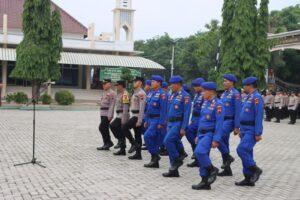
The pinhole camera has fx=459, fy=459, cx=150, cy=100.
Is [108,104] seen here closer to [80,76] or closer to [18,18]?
[80,76]

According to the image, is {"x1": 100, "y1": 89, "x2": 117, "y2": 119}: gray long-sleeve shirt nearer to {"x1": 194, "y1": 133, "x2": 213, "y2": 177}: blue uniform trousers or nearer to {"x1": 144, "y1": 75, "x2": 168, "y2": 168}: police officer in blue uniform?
{"x1": 144, "y1": 75, "x2": 168, "y2": 168}: police officer in blue uniform

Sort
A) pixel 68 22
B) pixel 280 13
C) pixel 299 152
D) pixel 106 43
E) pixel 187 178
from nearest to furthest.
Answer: pixel 187 178 → pixel 299 152 → pixel 106 43 → pixel 68 22 → pixel 280 13

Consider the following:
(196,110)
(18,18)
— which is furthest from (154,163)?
(18,18)

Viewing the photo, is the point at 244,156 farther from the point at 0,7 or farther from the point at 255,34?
the point at 0,7

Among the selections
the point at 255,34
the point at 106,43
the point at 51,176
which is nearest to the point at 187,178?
the point at 51,176

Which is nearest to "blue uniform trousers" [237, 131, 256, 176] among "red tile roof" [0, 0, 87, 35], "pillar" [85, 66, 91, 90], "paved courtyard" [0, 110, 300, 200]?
"paved courtyard" [0, 110, 300, 200]

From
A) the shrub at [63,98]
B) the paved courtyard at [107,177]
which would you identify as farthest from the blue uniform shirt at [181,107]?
the shrub at [63,98]

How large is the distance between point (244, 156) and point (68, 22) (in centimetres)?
3581

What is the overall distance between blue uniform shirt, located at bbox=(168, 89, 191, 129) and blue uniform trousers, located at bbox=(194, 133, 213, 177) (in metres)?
0.87

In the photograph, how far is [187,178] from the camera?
26.4 feet

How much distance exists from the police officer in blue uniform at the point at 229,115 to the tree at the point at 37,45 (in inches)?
781

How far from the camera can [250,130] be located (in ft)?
24.8

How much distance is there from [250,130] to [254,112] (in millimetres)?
312

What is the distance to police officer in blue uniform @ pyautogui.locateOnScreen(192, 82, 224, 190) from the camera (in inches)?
281
